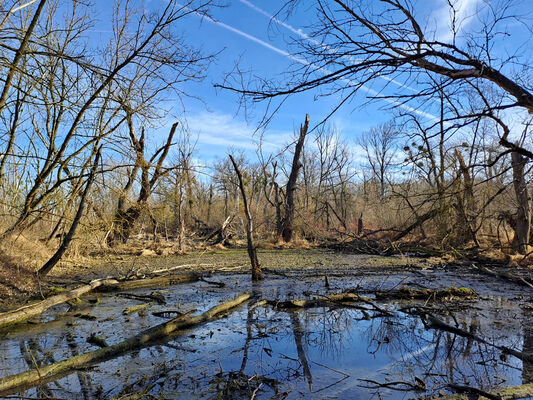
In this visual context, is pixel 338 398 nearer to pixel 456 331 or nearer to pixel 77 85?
pixel 456 331

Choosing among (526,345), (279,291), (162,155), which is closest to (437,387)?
(526,345)

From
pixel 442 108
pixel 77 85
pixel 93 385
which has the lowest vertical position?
pixel 93 385

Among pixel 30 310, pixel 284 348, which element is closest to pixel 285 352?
pixel 284 348

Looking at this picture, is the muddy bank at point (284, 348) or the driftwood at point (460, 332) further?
the driftwood at point (460, 332)

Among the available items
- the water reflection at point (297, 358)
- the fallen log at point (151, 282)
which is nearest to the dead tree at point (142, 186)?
the fallen log at point (151, 282)

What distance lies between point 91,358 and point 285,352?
2.09 m

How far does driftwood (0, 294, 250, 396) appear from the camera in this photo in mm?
3348

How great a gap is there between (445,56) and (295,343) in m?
3.57

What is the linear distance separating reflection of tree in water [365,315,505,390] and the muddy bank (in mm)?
12

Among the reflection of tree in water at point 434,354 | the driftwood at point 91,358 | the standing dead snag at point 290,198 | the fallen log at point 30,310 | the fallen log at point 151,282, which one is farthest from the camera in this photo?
the standing dead snag at point 290,198

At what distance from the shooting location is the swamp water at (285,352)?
3.46 metres

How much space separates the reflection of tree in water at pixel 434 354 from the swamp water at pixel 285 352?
1 cm

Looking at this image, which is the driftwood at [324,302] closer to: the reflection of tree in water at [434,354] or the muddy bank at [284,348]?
the muddy bank at [284,348]

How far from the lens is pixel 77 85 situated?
27.3ft
